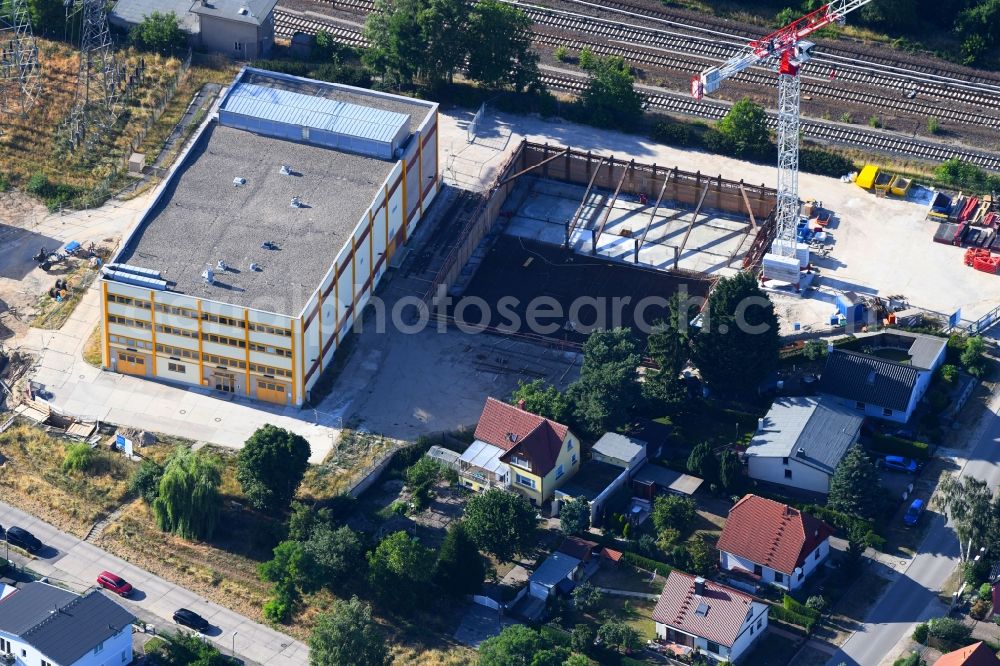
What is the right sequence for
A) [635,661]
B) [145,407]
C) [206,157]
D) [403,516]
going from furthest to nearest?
[206,157] → [145,407] → [403,516] → [635,661]

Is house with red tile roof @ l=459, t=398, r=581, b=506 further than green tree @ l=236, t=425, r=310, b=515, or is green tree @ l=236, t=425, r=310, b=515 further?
house with red tile roof @ l=459, t=398, r=581, b=506

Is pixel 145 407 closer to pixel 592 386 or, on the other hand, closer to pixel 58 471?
pixel 58 471

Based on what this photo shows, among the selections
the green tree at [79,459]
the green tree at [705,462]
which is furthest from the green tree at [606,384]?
the green tree at [79,459]

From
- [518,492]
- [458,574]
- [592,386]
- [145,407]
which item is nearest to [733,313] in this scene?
[592,386]

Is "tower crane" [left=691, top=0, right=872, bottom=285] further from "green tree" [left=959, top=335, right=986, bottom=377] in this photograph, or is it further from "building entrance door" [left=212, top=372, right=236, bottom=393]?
"building entrance door" [left=212, top=372, right=236, bottom=393]

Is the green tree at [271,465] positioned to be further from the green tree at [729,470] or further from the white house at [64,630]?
the green tree at [729,470]

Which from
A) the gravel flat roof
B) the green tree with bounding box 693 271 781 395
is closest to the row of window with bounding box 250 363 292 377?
the gravel flat roof
